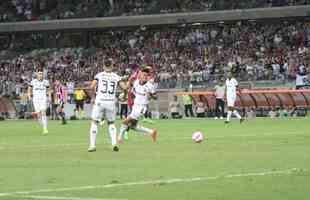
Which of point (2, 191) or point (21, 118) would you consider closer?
point (2, 191)

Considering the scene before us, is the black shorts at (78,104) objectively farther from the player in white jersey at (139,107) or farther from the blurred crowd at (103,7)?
the player in white jersey at (139,107)

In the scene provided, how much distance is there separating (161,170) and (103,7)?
176 feet

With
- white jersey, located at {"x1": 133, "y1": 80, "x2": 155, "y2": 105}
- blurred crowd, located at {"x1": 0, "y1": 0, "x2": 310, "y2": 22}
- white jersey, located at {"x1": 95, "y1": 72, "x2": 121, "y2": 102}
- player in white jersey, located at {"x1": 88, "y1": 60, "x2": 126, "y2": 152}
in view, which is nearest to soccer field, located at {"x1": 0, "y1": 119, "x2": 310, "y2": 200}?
player in white jersey, located at {"x1": 88, "y1": 60, "x2": 126, "y2": 152}

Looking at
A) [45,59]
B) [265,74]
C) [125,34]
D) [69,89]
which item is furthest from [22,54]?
[265,74]

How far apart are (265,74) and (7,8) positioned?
1180 inches

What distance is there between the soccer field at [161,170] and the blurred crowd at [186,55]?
28.9 m

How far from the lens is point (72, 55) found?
2603 inches

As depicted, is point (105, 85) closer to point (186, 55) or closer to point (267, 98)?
point (267, 98)

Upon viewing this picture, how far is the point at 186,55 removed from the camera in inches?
2339

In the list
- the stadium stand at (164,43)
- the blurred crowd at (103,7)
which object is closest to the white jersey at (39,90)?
the stadium stand at (164,43)

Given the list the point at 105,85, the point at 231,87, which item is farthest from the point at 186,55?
the point at 105,85

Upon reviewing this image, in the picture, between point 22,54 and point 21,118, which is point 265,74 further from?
point 22,54

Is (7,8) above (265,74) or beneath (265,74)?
above

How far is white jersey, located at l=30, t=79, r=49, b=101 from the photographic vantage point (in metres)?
33.5
